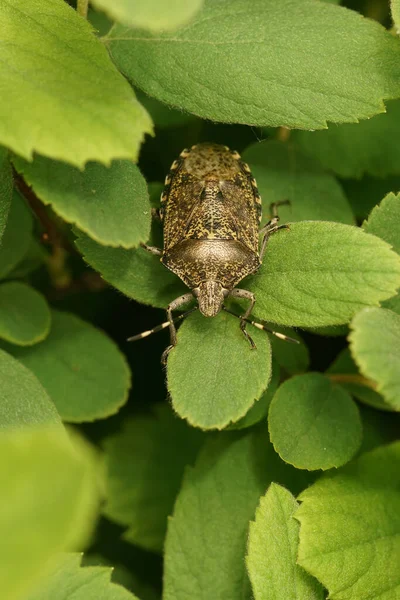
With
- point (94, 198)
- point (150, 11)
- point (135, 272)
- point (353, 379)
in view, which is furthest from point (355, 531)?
point (150, 11)

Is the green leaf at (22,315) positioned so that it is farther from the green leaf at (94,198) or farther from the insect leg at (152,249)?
the green leaf at (94,198)

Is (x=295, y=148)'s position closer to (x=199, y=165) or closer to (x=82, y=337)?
(x=199, y=165)

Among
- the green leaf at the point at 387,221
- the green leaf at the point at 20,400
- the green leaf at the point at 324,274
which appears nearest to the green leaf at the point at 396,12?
the green leaf at the point at 387,221

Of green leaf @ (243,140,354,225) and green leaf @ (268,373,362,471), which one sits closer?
green leaf @ (268,373,362,471)

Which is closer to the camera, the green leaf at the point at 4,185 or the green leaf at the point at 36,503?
the green leaf at the point at 36,503

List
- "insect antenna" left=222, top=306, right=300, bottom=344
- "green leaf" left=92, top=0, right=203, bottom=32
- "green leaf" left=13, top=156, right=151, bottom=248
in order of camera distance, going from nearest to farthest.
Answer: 1. "green leaf" left=92, top=0, right=203, bottom=32
2. "green leaf" left=13, top=156, right=151, bottom=248
3. "insect antenna" left=222, top=306, right=300, bottom=344

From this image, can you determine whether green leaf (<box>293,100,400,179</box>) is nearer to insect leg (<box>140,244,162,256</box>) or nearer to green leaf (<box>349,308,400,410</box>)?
insect leg (<box>140,244,162,256</box>)

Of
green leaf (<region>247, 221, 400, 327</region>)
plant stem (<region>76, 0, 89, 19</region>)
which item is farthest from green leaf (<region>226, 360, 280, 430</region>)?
plant stem (<region>76, 0, 89, 19</region>)
